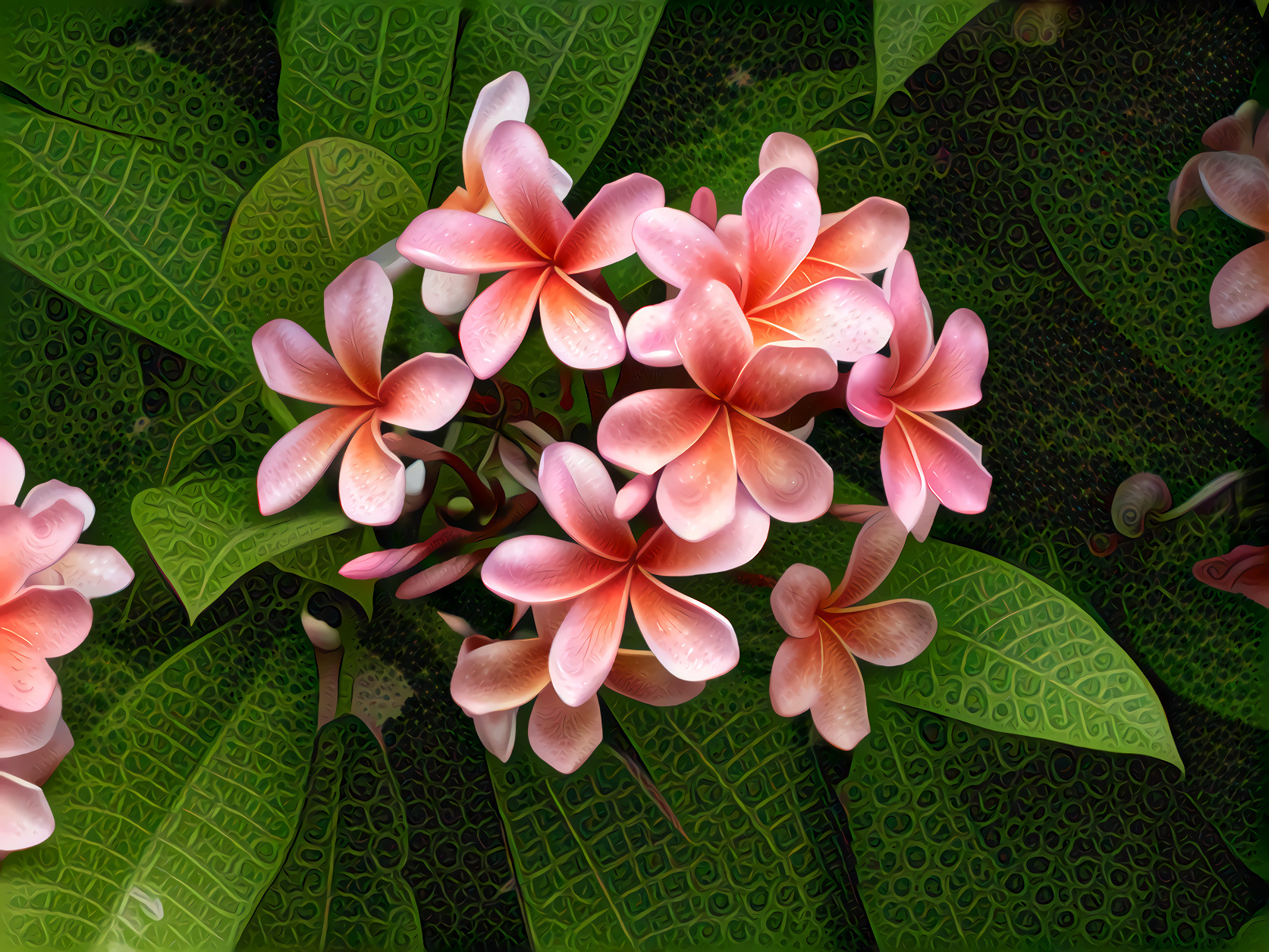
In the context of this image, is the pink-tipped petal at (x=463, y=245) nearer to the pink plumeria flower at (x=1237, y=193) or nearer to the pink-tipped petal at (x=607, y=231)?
the pink-tipped petal at (x=607, y=231)

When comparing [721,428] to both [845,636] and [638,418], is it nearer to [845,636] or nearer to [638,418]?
[638,418]

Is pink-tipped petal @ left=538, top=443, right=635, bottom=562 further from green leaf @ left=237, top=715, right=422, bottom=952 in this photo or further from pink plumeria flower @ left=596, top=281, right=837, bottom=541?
green leaf @ left=237, top=715, right=422, bottom=952

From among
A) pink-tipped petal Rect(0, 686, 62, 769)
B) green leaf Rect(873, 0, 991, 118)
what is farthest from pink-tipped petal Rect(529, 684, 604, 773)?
green leaf Rect(873, 0, 991, 118)

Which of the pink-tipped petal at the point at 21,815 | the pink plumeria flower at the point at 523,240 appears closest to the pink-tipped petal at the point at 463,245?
the pink plumeria flower at the point at 523,240

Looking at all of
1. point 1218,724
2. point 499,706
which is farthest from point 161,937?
point 1218,724

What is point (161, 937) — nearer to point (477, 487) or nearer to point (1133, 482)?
point (477, 487)
